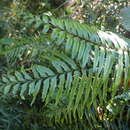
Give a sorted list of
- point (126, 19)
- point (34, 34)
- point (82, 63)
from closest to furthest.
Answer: point (82, 63) → point (126, 19) → point (34, 34)

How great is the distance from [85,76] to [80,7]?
5.59 ft

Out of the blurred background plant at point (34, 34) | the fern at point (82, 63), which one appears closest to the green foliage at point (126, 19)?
the blurred background plant at point (34, 34)

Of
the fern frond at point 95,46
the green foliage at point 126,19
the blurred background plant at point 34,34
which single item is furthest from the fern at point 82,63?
the green foliage at point 126,19

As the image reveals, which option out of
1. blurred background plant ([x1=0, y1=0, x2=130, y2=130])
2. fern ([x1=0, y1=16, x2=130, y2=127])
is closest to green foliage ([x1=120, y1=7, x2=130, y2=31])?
blurred background plant ([x1=0, y1=0, x2=130, y2=130])

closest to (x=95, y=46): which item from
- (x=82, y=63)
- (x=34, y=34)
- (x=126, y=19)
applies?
(x=82, y=63)

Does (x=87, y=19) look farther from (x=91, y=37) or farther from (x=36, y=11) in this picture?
(x=91, y=37)

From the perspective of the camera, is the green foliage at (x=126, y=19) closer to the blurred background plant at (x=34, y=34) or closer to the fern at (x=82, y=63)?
the blurred background plant at (x=34, y=34)

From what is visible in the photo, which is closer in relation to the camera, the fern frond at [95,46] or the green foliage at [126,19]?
the fern frond at [95,46]

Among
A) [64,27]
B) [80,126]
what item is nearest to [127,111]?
[80,126]

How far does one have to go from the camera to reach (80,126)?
2.04 metres

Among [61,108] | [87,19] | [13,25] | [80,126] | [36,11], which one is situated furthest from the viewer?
[36,11]

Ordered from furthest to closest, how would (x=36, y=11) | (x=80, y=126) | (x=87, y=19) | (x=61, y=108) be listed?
(x=36, y=11) → (x=87, y=19) → (x=80, y=126) → (x=61, y=108)

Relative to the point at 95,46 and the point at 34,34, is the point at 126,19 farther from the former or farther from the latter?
the point at 34,34

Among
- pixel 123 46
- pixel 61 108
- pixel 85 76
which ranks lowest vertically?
pixel 61 108
